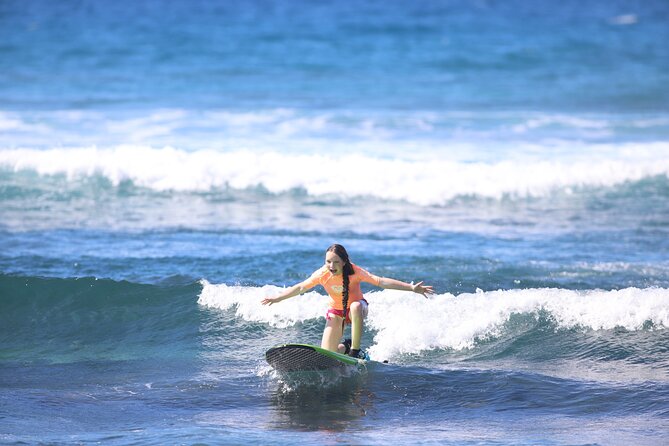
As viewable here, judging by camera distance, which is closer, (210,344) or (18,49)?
(210,344)

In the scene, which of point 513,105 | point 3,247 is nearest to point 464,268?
point 3,247

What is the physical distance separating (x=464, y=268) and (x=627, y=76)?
21.9 metres

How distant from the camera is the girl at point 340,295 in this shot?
9773mm

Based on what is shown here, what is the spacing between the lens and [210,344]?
11.6 metres

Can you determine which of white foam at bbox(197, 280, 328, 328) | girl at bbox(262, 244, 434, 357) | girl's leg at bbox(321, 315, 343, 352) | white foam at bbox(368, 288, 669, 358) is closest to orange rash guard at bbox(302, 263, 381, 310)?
girl at bbox(262, 244, 434, 357)

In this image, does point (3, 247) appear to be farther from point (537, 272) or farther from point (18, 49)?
point (18, 49)

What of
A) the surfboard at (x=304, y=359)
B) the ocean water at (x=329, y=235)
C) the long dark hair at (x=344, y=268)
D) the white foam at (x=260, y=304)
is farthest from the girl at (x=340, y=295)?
the white foam at (x=260, y=304)

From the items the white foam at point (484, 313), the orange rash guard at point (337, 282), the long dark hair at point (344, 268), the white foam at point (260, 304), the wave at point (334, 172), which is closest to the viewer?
the long dark hair at point (344, 268)

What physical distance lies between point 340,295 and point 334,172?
11540 millimetres

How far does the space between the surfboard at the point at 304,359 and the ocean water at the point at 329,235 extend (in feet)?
0.45

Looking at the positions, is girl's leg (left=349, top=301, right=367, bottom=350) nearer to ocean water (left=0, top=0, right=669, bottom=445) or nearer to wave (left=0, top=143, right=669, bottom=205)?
ocean water (left=0, top=0, right=669, bottom=445)

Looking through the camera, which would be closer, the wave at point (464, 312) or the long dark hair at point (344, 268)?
the long dark hair at point (344, 268)

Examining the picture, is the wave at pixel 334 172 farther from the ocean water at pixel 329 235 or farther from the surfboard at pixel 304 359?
the surfboard at pixel 304 359

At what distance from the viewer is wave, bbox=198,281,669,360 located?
11438 millimetres
